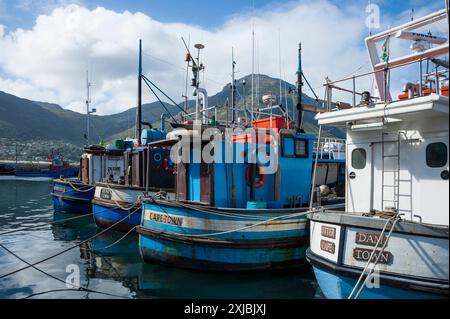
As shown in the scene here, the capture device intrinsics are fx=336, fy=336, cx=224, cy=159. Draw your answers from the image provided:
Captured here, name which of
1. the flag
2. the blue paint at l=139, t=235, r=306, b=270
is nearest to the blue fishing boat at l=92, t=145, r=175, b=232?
the blue paint at l=139, t=235, r=306, b=270

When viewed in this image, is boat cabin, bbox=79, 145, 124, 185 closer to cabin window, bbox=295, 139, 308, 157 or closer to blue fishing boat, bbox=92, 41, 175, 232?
blue fishing boat, bbox=92, 41, 175, 232

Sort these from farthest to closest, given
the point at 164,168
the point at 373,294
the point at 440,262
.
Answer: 1. the point at 164,168
2. the point at 373,294
3. the point at 440,262

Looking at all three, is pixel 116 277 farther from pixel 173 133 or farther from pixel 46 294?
pixel 173 133

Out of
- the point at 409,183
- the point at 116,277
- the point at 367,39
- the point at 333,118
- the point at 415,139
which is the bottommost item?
the point at 116,277

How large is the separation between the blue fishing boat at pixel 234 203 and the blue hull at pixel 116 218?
400 cm

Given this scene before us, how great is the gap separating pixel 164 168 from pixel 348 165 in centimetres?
887

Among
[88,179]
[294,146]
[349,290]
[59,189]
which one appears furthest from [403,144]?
[59,189]

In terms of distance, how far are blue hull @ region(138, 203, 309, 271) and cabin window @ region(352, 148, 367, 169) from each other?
2.41 metres

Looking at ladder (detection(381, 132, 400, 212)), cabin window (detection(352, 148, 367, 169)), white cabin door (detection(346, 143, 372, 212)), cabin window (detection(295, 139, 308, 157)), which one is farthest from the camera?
cabin window (detection(295, 139, 308, 157))

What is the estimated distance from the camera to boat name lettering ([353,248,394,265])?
226 inches

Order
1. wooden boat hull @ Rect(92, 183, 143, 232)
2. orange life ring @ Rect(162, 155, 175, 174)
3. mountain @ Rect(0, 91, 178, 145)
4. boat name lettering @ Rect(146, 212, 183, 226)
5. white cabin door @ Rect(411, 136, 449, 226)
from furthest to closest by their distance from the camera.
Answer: mountain @ Rect(0, 91, 178, 145) → orange life ring @ Rect(162, 155, 175, 174) → wooden boat hull @ Rect(92, 183, 143, 232) → boat name lettering @ Rect(146, 212, 183, 226) → white cabin door @ Rect(411, 136, 449, 226)

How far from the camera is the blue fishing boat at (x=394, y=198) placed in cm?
545

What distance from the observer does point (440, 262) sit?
208 inches
